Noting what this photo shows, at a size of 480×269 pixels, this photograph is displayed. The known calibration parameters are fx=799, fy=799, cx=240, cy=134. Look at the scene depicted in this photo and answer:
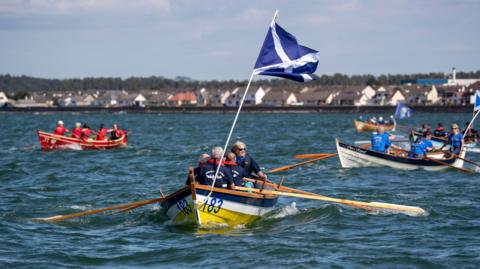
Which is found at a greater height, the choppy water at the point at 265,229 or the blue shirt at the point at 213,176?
the blue shirt at the point at 213,176

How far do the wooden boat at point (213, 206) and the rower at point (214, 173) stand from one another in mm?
371

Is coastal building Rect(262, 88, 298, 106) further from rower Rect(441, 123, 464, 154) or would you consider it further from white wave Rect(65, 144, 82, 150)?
rower Rect(441, 123, 464, 154)

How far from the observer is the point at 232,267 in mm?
13867

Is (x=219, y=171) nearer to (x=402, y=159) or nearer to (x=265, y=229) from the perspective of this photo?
(x=265, y=229)

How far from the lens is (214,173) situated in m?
16.4

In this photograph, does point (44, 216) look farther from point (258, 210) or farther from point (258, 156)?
point (258, 156)

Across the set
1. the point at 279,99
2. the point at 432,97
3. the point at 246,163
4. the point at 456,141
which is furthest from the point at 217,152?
the point at 279,99

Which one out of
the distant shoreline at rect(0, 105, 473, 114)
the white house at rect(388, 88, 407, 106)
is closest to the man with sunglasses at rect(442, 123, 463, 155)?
the distant shoreline at rect(0, 105, 473, 114)

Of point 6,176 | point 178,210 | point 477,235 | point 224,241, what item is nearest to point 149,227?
point 178,210

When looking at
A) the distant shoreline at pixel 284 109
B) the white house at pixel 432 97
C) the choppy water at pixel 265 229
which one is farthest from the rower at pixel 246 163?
the white house at pixel 432 97

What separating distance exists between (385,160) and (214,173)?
13.6 metres

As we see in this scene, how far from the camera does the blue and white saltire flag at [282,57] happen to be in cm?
1714

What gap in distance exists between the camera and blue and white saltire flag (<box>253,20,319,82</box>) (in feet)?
56.2

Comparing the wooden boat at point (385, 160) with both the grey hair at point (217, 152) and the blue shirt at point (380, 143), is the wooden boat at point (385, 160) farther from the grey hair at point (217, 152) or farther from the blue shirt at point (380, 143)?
the grey hair at point (217, 152)
